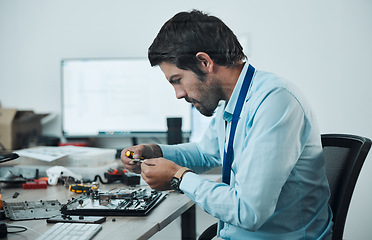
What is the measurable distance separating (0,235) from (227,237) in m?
0.57

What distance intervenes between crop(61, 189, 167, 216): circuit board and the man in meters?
0.08

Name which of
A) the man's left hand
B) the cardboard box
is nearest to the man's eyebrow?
the man's left hand

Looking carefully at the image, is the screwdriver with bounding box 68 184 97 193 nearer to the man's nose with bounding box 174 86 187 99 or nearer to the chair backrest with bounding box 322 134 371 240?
the man's nose with bounding box 174 86 187 99

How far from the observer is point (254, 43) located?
151 cm

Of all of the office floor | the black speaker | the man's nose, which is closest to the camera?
the man's nose

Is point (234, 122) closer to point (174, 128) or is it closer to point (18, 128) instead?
point (174, 128)

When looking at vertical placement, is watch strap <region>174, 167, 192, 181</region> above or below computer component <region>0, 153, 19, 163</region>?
above

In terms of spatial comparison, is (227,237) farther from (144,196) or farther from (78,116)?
(78,116)

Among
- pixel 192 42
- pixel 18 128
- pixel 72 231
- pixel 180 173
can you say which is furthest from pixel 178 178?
pixel 18 128

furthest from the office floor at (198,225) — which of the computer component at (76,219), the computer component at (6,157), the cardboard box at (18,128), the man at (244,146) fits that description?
the cardboard box at (18,128)

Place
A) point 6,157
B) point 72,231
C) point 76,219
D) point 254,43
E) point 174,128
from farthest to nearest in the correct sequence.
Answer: point 174,128 < point 254,43 < point 6,157 < point 76,219 < point 72,231

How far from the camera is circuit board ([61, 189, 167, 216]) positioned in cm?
101

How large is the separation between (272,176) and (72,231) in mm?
454

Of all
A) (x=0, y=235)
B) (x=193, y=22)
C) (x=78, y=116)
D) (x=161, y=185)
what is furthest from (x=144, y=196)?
(x=78, y=116)
